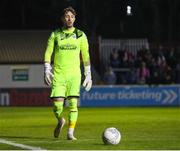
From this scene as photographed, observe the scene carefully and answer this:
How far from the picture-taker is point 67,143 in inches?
553

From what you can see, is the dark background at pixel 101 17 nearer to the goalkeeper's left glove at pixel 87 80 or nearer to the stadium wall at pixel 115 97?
the stadium wall at pixel 115 97

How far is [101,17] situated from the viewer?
51.7 meters

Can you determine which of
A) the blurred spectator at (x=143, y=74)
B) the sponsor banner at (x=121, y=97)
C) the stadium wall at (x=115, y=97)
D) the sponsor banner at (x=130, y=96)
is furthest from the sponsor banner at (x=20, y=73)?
the blurred spectator at (x=143, y=74)

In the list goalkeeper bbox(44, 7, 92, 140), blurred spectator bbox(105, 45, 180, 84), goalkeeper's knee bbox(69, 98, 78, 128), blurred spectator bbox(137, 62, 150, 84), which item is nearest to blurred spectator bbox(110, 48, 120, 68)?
blurred spectator bbox(105, 45, 180, 84)

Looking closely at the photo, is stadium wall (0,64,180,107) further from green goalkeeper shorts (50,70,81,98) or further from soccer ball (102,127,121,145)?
soccer ball (102,127,121,145)

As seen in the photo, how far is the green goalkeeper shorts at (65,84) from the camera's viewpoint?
51.1 feet

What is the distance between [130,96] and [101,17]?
16.4 meters

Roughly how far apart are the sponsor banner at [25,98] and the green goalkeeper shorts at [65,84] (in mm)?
20631

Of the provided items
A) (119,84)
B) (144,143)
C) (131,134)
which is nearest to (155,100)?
(119,84)

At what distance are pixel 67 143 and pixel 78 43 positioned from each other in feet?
8.40

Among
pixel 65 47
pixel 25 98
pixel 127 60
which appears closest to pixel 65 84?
pixel 65 47

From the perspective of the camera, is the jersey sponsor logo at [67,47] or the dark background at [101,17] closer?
the jersey sponsor logo at [67,47]

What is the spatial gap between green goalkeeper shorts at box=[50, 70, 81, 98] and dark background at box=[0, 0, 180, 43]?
1265 inches

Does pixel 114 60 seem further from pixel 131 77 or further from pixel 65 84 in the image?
pixel 65 84
